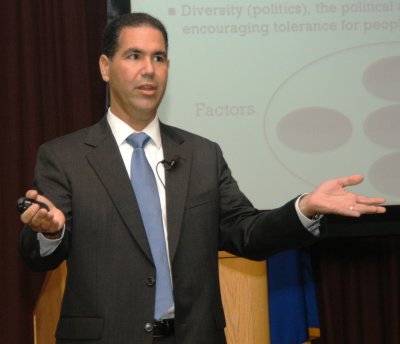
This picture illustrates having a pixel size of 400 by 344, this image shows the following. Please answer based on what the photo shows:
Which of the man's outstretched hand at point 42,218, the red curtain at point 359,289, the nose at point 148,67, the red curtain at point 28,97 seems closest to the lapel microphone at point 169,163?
the nose at point 148,67

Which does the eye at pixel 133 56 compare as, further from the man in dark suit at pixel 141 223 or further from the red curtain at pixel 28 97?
the red curtain at pixel 28 97

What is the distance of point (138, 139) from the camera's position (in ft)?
7.32

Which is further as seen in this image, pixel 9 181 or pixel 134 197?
pixel 9 181

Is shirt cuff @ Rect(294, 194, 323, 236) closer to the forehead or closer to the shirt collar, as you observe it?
the shirt collar

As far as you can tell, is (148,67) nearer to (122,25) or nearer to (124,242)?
(122,25)

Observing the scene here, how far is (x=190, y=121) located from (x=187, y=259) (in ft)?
4.34

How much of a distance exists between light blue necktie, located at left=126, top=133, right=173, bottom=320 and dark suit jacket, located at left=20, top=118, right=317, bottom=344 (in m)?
0.03

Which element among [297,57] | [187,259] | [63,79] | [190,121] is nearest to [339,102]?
[297,57]

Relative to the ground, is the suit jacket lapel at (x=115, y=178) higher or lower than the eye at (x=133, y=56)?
lower

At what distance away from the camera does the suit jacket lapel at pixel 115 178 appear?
2029 millimetres

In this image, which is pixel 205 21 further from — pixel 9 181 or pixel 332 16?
pixel 9 181

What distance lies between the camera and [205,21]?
3346 mm

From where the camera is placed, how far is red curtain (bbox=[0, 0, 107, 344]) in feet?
11.4

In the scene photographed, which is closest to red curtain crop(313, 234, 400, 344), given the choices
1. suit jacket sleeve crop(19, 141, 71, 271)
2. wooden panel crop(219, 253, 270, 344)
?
wooden panel crop(219, 253, 270, 344)
